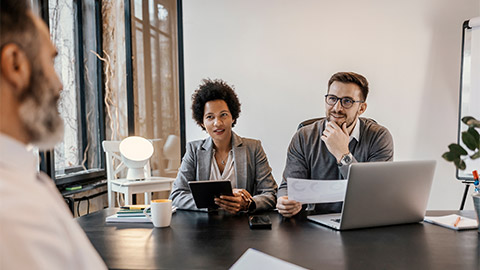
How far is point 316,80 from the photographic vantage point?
3334mm

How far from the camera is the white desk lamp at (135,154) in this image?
3.04 meters

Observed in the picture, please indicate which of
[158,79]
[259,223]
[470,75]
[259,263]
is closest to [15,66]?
[259,263]

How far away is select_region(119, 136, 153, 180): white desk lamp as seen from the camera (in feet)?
9.97

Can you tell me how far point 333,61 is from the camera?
10.8 feet

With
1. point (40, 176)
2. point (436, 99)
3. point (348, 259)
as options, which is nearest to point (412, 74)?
point (436, 99)

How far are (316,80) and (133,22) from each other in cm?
187

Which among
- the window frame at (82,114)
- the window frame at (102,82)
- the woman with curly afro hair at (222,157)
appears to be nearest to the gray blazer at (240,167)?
the woman with curly afro hair at (222,157)

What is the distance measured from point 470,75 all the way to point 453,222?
1.90 metres

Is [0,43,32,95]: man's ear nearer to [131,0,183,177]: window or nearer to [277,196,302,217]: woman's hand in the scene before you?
[277,196,302,217]: woman's hand

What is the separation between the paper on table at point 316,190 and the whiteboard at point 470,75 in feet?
6.27

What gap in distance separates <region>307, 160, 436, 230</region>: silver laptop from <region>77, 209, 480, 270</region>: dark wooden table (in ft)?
0.13

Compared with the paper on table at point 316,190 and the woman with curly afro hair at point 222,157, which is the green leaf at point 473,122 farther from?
the woman with curly afro hair at point 222,157

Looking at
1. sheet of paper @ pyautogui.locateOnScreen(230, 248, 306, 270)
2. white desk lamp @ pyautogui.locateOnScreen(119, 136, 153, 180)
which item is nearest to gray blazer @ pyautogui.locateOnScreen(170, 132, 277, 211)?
sheet of paper @ pyautogui.locateOnScreen(230, 248, 306, 270)

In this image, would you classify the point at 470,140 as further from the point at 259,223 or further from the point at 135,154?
the point at 135,154
